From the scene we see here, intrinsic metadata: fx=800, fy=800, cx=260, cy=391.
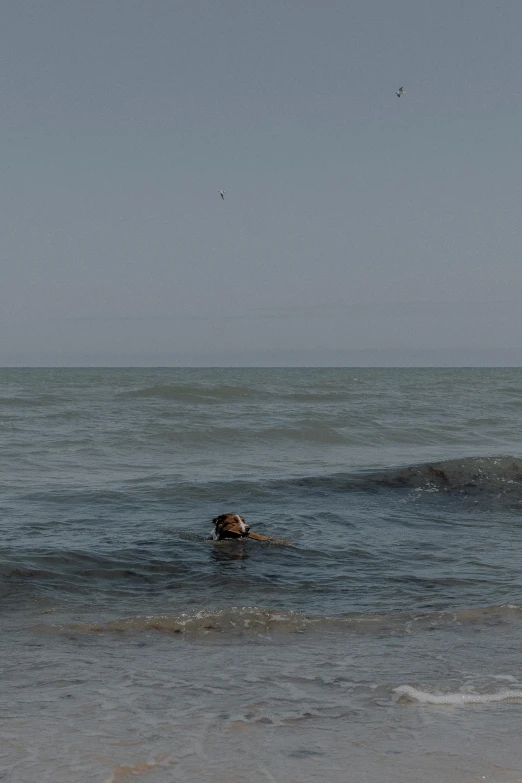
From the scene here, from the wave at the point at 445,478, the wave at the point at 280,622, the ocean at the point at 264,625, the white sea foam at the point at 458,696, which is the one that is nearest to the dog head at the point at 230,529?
the ocean at the point at 264,625

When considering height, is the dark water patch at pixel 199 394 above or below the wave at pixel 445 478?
above

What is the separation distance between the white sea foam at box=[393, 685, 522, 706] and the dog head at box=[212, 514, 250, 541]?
4132 millimetres

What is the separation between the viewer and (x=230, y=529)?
27.2ft

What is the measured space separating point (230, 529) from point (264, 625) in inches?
106

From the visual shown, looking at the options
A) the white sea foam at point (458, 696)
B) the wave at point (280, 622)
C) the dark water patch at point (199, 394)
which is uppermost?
the dark water patch at point (199, 394)

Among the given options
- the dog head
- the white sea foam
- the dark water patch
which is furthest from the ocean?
the dark water patch

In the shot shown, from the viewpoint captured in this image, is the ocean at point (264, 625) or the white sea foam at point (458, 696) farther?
the white sea foam at point (458, 696)

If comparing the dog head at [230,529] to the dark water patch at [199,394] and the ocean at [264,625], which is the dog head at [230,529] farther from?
the dark water patch at [199,394]

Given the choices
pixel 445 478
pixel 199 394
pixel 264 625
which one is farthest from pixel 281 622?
pixel 199 394

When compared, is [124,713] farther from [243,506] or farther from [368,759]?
[243,506]

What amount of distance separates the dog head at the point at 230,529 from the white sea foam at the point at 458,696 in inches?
163

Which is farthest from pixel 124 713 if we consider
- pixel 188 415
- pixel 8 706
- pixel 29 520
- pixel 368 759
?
pixel 188 415

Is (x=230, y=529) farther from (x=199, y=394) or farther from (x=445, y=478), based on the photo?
(x=199, y=394)

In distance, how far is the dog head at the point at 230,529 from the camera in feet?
27.2
